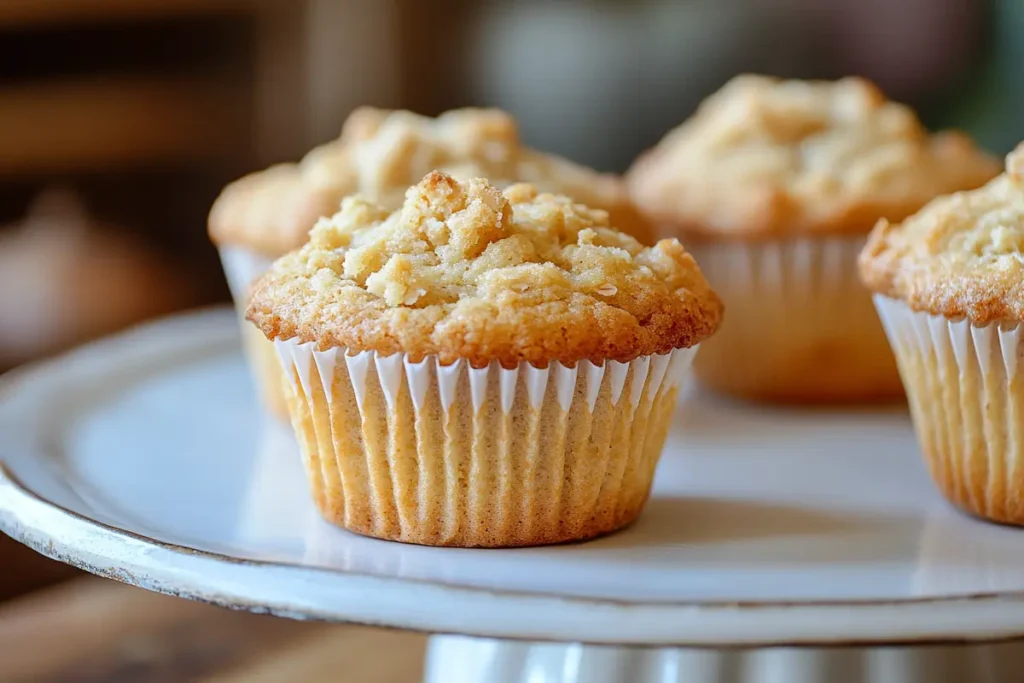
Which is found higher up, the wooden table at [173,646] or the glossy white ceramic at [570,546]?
the glossy white ceramic at [570,546]

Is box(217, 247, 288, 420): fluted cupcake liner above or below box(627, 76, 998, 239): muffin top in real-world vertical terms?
below

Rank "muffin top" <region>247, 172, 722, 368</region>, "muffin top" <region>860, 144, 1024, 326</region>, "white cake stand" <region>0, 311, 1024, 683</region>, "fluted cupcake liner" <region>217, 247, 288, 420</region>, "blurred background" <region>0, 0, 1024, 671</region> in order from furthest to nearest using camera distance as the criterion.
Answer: "blurred background" <region>0, 0, 1024, 671</region> → "fluted cupcake liner" <region>217, 247, 288, 420</region> → "muffin top" <region>860, 144, 1024, 326</region> → "muffin top" <region>247, 172, 722, 368</region> → "white cake stand" <region>0, 311, 1024, 683</region>

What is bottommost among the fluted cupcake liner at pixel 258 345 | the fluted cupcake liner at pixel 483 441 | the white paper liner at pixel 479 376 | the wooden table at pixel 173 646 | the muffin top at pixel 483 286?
the wooden table at pixel 173 646

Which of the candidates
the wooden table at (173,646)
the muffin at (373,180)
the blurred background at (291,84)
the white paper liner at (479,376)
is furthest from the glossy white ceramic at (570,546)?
the blurred background at (291,84)

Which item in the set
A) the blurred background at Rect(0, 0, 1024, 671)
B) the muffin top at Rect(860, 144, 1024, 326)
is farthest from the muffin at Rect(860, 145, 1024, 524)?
the blurred background at Rect(0, 0, 1024, 671)

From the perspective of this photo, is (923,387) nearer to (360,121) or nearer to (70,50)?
(360,121)

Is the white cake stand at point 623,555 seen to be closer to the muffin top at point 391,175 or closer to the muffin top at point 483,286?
the muffin top at point 483,286

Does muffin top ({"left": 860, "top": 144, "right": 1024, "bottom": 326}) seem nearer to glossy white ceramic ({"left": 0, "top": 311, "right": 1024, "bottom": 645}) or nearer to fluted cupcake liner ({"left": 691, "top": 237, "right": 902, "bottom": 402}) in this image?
glossy white ceramic ({"left": 0, "top": 311, "right": 1024, "bottom": 645})
